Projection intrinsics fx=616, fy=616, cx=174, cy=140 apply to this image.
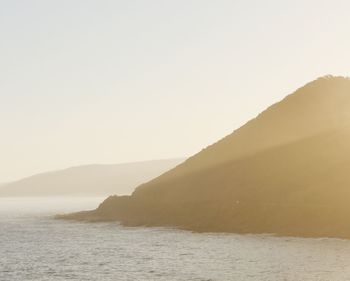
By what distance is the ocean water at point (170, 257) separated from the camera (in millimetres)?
81625

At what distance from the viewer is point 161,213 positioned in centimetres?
17538

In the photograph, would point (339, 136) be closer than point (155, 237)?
No

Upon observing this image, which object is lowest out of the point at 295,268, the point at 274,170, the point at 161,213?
the point at 295,268

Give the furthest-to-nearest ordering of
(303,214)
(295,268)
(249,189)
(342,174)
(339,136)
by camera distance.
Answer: (339,136), (249,189), (342,174), (303,214), (295,268)

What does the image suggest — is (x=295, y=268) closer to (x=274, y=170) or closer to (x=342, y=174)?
(x=342, y=174)

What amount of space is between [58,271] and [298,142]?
120 meters

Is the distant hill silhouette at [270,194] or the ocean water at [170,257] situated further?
the distant hill silhouette at [270,194]

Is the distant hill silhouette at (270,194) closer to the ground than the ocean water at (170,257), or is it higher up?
higher up

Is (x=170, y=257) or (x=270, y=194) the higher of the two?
(x=270, y=194)

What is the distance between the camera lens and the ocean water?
268 feet

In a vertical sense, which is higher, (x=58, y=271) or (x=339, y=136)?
(x=339, y=136)

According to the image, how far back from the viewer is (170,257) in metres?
99.1

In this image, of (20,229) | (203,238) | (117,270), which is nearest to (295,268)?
(117,270)

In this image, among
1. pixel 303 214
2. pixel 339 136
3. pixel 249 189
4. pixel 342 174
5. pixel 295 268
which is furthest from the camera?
pixel 339 136
